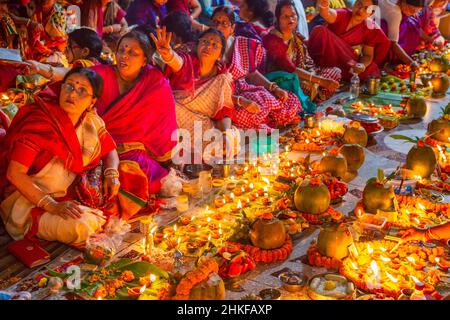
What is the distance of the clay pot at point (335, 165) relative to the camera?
5359 millimetres

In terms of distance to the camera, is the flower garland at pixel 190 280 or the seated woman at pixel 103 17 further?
the seated woman at pixel 103 17

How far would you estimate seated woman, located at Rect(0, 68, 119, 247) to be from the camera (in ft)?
13.6

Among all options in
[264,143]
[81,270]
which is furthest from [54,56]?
[81,270]

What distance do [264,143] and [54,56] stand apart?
8.63 feet

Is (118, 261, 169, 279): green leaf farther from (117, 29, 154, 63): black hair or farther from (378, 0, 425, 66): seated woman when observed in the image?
(378, 0, 425, 66): seated woman

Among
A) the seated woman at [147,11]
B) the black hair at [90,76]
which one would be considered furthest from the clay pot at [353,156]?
the seated woman at [147,11]

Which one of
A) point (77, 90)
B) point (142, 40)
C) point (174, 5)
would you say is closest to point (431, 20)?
point (174, 5)

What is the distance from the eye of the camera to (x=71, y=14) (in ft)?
25.3

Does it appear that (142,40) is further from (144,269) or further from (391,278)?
(391,278)

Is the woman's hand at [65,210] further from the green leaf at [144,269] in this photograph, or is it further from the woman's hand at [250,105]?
the woman's hand at [250,105]

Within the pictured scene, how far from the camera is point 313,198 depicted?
4738 millimetres

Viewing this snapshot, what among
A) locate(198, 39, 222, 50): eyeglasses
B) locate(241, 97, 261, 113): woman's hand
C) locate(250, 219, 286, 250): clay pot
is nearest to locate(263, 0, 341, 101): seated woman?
locate(241, 97, 261, 113): woman's hand

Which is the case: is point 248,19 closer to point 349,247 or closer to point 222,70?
point 222,70

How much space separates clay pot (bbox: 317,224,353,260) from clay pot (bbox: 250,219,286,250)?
310mm
